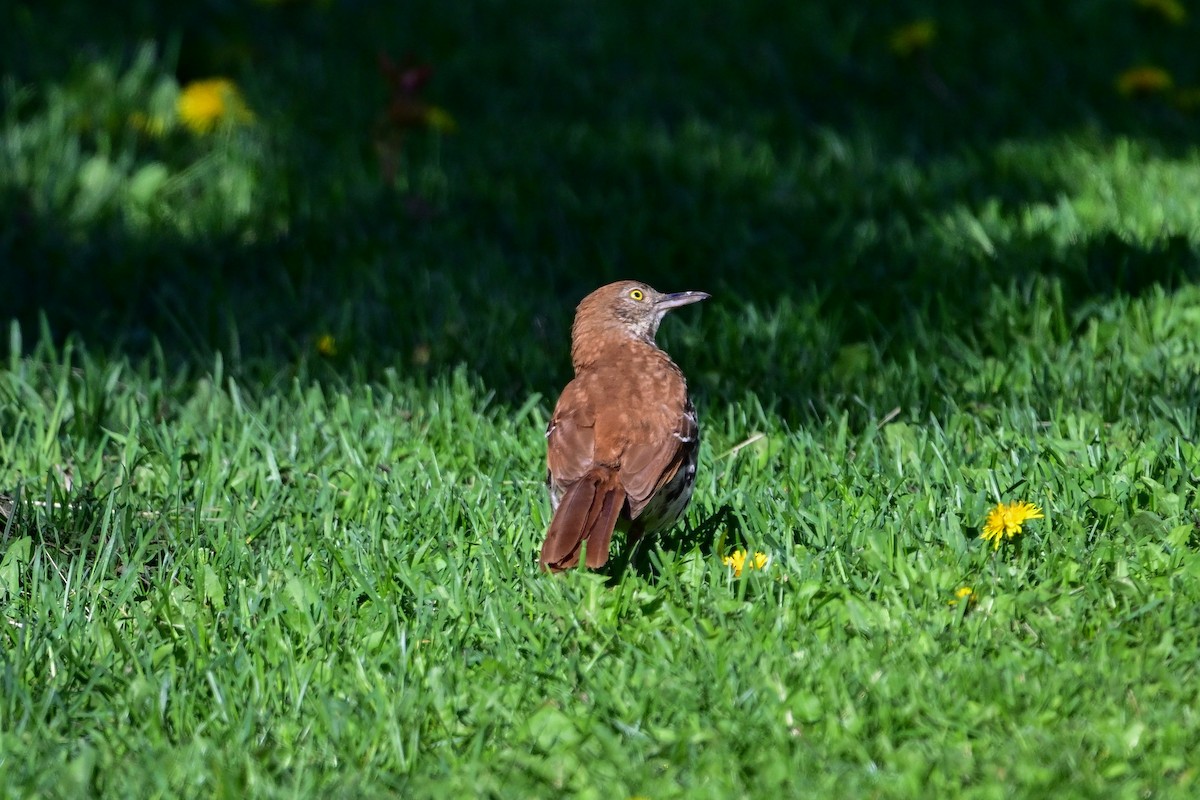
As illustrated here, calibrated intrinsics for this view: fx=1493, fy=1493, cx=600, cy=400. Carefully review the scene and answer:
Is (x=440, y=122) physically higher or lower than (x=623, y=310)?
lower

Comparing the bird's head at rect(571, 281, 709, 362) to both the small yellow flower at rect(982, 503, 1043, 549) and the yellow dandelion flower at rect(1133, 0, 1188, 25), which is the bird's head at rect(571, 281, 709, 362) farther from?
the yellow dandelion flower at rect(1133, 0, 1188, 25)

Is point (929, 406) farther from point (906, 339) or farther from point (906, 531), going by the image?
point (906, 531)

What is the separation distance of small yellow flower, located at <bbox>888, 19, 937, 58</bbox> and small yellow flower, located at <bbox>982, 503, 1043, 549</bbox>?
5.82m

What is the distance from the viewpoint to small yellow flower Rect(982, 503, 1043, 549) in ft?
13.9

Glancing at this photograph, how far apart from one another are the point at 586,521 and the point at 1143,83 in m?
6.23

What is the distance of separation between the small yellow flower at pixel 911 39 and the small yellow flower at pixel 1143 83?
1220 millimetres

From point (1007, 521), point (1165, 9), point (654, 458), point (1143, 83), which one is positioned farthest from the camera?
point (1165, 9)

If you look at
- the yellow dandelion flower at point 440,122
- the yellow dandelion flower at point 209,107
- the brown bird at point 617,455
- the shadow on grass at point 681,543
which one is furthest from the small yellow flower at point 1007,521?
the yellow dandelion flower at point 209,107

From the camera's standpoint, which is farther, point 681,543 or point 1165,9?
point 1165,9

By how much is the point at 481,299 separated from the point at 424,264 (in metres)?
0.56

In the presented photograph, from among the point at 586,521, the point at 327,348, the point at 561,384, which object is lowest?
the point at 561,384

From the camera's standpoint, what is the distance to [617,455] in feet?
14.7

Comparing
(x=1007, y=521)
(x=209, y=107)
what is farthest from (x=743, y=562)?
(x=209, y=107)

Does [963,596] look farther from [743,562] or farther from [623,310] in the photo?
[623,310]
